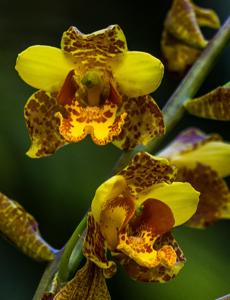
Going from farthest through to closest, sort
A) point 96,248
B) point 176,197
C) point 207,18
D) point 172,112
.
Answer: point 207,18
point 172,112
point 176,197
point 96,248

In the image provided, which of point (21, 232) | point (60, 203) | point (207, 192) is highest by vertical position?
point (21, 232)

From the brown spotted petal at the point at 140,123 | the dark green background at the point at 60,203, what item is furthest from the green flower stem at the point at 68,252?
the dark green background at the point at 60,203

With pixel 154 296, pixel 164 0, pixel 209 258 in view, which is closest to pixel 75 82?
pixel 154 296

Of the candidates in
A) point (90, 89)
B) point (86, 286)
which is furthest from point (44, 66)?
point (86, 286)

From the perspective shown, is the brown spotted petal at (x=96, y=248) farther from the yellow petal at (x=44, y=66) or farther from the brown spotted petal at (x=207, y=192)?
the brown spotted petal at (x=207, y=192)

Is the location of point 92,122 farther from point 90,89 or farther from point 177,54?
point 177,54

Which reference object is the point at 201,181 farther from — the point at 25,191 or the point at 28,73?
the point at 25,191

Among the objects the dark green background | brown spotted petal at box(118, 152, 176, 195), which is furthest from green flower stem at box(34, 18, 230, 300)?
the dark green background
